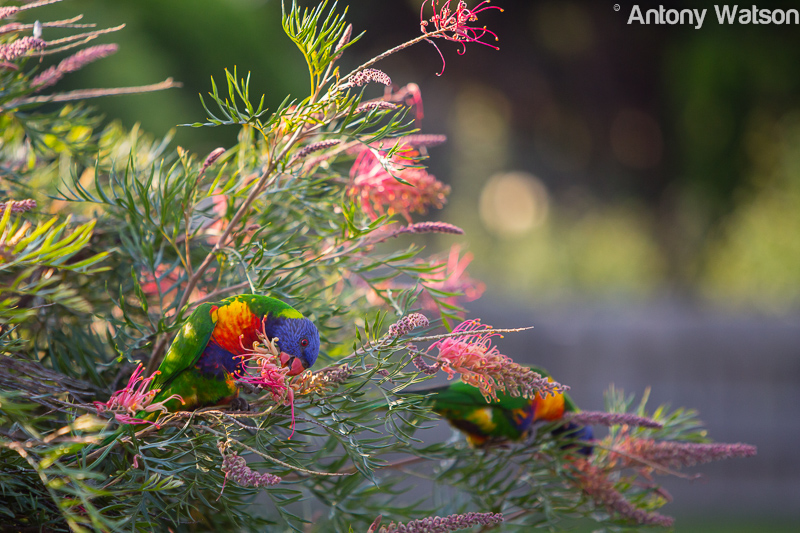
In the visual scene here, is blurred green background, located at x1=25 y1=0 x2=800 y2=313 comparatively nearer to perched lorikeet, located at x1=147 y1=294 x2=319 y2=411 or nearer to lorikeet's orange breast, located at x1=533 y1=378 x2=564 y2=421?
perched lorikeet, located at x1=147 y1=294 x2=319 y2=411

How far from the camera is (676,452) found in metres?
0.63

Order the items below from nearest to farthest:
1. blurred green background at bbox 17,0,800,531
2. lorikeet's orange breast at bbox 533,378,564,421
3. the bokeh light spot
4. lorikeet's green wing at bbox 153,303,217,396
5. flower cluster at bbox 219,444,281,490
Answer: flower cluster at bbox 219,444,281,490 < lorikeet's green wing at bbox 153,303,217,396 < lorikeet's orange breast at bbox 533,378,564,421 < blurred green background at bbox 17,0,800,531 < the bokeh light spot

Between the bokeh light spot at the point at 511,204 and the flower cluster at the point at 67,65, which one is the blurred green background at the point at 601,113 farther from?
the flower cluster at the point at 67,65

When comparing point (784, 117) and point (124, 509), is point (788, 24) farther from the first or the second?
point (124, 509)

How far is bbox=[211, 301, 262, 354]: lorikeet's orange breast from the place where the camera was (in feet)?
2.18

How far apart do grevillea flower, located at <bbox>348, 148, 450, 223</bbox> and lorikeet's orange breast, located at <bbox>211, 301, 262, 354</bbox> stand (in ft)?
0.60

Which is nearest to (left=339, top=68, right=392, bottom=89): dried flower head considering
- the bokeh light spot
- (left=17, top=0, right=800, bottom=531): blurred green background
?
(left=17, top=0, right=800, bottom=531): blurred green background

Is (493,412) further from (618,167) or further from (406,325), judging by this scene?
(618,167)

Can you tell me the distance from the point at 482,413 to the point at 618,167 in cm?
576

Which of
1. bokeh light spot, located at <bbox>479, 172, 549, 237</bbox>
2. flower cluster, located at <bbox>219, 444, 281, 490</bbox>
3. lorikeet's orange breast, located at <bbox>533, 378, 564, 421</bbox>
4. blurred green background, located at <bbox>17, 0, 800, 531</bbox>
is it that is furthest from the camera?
bokeh light spot, located at <bbox>479, 172, 549, 237</bbox>

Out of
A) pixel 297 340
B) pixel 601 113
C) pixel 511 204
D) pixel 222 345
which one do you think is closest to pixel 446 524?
pixel 297 340

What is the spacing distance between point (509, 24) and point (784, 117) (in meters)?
2.48

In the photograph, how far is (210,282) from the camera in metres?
0.69

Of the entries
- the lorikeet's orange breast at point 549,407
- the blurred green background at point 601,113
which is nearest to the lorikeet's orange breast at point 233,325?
the lorikeet's orange breast at point 549,407
